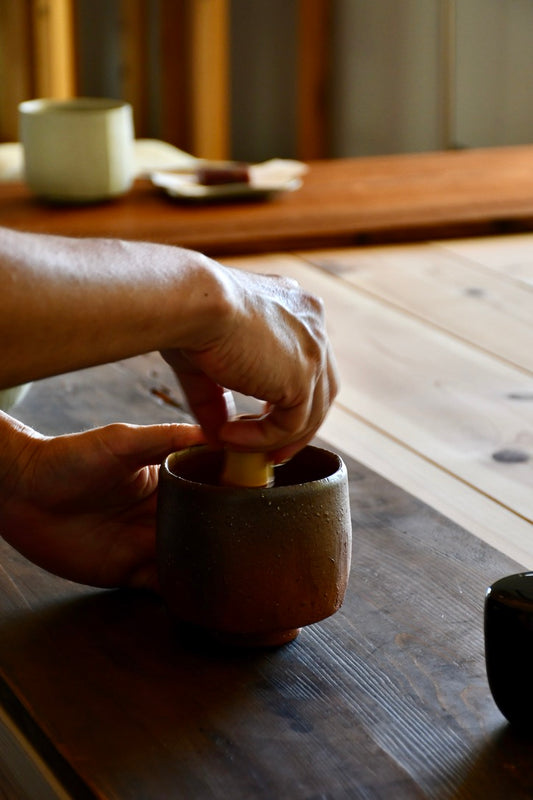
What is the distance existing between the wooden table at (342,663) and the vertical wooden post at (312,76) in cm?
286

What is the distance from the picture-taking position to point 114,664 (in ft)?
2.51

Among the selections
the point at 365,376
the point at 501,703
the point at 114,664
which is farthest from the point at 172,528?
the point at 365,376

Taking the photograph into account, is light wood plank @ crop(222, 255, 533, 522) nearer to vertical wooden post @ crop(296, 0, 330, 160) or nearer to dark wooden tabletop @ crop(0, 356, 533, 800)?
dark wooden tabletop @ crop(0, 356, 533, 800)

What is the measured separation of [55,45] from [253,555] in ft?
11.8

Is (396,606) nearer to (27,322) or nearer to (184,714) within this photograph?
(184,714)

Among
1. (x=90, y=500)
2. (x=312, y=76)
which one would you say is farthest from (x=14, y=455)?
(x=312, y=76)

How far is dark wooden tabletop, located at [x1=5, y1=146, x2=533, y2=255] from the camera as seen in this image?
1785 mm

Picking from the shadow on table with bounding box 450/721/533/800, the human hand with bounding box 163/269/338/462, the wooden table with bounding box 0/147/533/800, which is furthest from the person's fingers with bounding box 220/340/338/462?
the shadow on table with bounding box 450/721/533/800

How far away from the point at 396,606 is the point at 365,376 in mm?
529

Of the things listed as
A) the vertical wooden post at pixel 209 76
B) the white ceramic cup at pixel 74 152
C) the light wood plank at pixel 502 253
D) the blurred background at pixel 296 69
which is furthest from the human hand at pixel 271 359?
the vertical wooden post at pixel 209 76

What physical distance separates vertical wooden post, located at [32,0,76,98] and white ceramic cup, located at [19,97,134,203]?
219 cm

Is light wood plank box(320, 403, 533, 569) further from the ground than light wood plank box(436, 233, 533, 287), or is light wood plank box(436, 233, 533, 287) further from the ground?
light wood plank box(436, 233, 533, 287)

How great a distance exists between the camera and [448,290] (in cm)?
163

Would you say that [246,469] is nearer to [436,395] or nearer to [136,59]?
[436,395]
